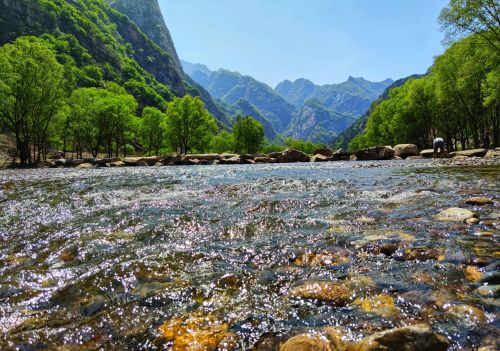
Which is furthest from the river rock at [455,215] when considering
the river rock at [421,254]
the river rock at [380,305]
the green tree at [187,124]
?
the green tree at [187,124]

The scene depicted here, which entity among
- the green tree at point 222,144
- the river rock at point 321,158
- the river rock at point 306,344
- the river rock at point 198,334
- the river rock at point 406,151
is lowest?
the river rock at point 198,334

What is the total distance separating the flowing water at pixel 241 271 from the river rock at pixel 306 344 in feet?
0.74

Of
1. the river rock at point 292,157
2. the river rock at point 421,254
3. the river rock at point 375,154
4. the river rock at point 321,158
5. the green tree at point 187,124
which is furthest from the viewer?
the green tree at point 187,124

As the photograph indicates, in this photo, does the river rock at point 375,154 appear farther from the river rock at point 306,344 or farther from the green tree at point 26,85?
the river rock at point 306,344

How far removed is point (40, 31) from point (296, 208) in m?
174

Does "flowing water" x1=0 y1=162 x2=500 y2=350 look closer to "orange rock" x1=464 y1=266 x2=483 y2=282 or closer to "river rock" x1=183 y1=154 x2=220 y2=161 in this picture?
"orange rock" x1=464 y1=266 x2=483 y2=282

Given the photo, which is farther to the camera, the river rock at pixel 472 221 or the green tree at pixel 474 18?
the green tree at pixel 474 18

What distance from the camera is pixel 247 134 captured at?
3885 inches

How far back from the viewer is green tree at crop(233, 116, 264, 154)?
98.3m

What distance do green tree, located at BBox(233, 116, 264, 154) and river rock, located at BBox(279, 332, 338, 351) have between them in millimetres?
96304

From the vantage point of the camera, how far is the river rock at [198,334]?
11.0 ft

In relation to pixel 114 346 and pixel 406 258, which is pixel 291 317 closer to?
pixel 114 346

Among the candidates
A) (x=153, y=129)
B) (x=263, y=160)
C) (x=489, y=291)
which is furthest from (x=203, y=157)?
(x=489, y=291)

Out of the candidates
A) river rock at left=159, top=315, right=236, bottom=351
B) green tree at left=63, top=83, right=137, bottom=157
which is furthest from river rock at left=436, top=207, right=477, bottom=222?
green tree at left=63, top=83, right=137, bottom=157
